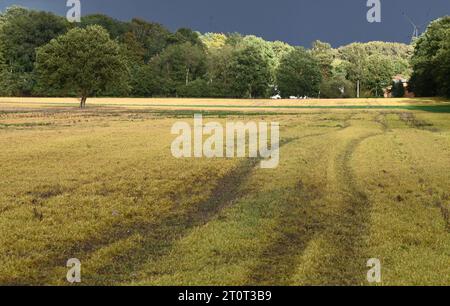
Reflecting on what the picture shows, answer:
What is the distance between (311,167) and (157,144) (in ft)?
41.7

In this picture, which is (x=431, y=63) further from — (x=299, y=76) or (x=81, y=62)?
(x=81, y=62)

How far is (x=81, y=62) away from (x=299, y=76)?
81.4m

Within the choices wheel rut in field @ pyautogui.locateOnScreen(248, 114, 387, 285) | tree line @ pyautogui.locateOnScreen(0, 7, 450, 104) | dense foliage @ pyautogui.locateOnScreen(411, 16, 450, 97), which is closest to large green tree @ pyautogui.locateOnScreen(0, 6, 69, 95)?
tree line @ pyautogui.locateOnScreen(0, 7, 450, 104)

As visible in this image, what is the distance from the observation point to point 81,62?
81.8 meters

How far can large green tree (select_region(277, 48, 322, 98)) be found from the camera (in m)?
149

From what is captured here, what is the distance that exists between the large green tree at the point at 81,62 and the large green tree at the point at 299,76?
74070 millimetres

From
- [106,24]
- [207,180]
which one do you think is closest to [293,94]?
[106,24]

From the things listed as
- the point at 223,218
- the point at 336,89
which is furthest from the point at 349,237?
the point at 336,89

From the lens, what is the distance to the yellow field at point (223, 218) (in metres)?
10.3

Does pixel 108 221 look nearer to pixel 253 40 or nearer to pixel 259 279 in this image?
pixel 259 279

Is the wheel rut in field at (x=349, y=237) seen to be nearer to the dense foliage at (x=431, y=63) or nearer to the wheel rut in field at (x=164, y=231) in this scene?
the wheel rut in field at (x=164, y=231)

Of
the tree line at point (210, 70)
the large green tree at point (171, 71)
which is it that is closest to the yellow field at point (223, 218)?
the tree line at point (210, 70)

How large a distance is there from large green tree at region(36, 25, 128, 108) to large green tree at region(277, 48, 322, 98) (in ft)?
243

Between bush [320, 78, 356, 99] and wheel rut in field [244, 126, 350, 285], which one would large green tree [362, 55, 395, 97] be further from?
wheel rut in field [244, 126, 350, 285]
